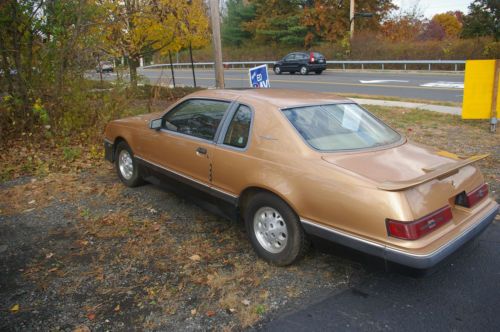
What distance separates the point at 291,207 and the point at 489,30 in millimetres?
31762

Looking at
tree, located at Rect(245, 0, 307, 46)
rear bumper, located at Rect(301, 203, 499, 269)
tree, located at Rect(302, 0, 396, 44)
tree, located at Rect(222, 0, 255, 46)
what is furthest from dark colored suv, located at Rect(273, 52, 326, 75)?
rear bumper, located at Rect(301, 203, 499, 269)

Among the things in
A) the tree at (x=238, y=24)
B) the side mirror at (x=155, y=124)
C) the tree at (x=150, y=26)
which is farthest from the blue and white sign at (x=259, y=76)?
the tree at (x=238, y=24)

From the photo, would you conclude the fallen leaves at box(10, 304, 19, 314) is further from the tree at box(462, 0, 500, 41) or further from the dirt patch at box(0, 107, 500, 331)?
the tree at box(462, 0, 500, 41)

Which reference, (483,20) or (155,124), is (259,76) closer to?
(155,124)

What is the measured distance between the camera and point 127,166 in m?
5.90

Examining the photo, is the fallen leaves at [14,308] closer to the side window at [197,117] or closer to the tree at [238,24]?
the side window at [197,117]

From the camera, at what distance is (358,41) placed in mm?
34219

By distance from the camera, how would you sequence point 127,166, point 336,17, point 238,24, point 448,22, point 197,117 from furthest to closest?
point 448,22
point 238,24
point 336,17
point 127,166
point 197,117

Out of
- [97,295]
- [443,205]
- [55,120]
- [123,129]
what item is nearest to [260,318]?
[97,295]

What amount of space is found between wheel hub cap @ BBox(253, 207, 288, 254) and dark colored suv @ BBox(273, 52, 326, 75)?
82.0 ft

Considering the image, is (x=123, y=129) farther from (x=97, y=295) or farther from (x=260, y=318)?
(x=260, y=318)

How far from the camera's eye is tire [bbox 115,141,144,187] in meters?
5.66

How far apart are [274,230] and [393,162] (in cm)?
113

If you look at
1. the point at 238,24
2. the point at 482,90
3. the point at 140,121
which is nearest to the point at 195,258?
the point at 140,121
